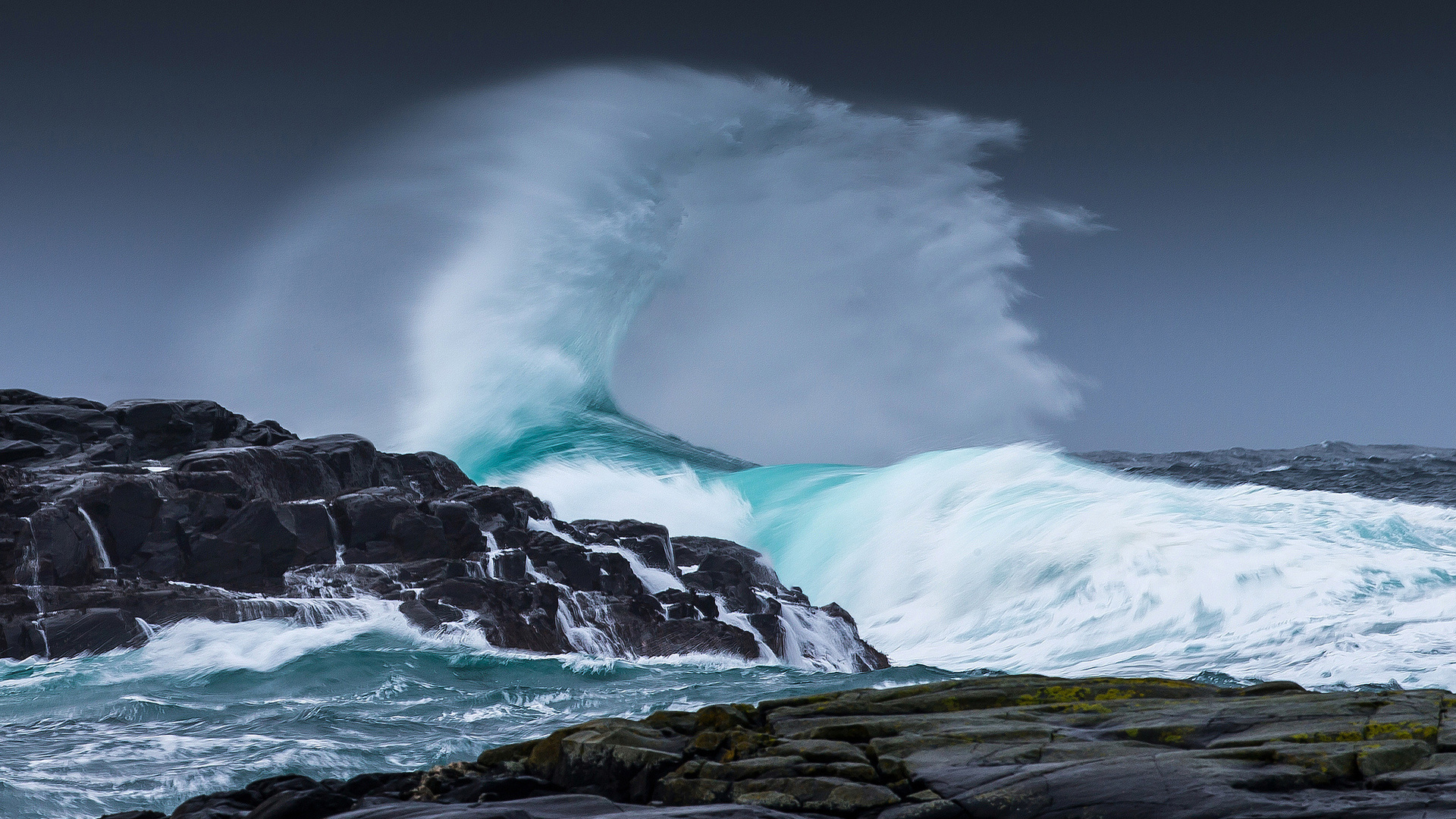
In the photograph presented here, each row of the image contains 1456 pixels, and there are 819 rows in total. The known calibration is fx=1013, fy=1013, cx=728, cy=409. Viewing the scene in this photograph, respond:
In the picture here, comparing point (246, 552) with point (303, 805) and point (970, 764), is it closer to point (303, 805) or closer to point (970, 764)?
point (303, 805)

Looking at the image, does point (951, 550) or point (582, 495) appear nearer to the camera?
point (951, 550)

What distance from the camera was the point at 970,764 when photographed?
8867 millimetres

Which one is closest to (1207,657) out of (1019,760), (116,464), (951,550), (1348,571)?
(1348,571)

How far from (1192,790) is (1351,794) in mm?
1186

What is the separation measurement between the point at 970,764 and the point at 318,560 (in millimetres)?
23248

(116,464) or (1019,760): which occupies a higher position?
(116,464)

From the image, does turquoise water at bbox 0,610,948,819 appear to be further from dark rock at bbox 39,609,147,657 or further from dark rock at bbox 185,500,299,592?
dark rock at bbox 185,500,299,592

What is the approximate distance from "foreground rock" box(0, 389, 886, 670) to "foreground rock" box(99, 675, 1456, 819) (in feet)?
50.4

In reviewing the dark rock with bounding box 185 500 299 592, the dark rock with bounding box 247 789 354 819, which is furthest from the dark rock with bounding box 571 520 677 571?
the dark rock with bounding box 247 789 354 819

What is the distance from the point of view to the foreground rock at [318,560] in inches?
985

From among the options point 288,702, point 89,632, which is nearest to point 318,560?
point 89,632

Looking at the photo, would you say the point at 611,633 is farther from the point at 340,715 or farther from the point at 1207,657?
the point at 1207,657

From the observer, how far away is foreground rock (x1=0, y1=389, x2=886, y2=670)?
82.1 ft

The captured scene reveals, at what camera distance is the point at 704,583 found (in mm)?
30688
